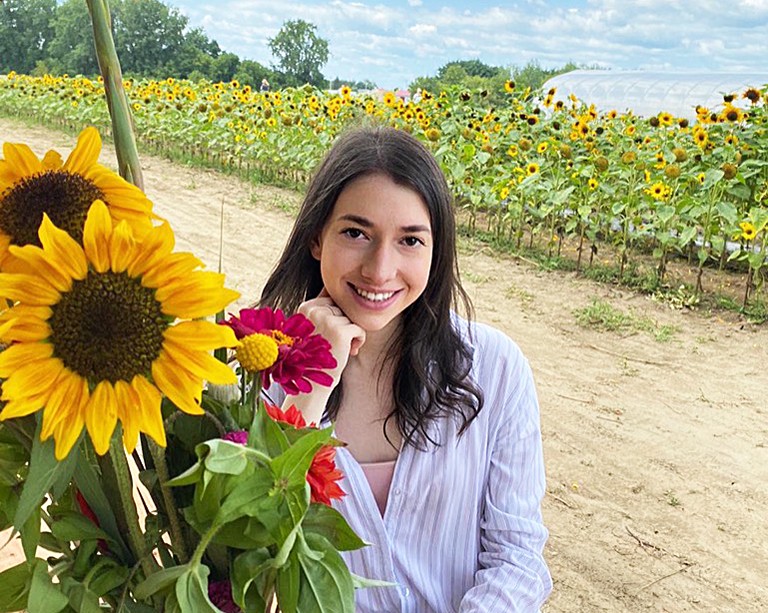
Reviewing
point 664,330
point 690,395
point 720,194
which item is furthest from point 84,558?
point 720,194

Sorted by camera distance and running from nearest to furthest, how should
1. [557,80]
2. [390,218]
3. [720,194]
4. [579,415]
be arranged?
[390,218], [579,415], [720,194], [557,80]

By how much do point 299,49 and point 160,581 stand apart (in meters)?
15.3

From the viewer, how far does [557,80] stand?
9.05 metres

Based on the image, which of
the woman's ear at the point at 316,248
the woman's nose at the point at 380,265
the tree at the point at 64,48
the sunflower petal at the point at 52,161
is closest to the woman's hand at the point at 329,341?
the woman's nose at the point at 380,265

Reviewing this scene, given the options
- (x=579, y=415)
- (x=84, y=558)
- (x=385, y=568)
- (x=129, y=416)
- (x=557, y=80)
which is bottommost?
(x=579, y=415)

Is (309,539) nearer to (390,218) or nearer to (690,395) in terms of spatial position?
(390,218)

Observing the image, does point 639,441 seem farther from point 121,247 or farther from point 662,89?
point 662,89

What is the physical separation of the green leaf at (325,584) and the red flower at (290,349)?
0.08 metres

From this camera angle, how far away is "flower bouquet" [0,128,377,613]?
0.35 m

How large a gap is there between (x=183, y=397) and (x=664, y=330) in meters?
3.32

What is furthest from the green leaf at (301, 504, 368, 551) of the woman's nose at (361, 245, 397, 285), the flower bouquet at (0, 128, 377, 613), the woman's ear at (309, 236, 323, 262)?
the woman's ear at (309, 236, 323, 262)

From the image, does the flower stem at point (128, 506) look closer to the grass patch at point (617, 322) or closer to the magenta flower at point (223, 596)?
the magenta flower at point (223, 596)

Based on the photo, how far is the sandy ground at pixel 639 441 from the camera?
2041mm

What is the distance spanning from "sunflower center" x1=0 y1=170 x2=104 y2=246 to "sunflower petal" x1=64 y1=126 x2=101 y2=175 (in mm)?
10
